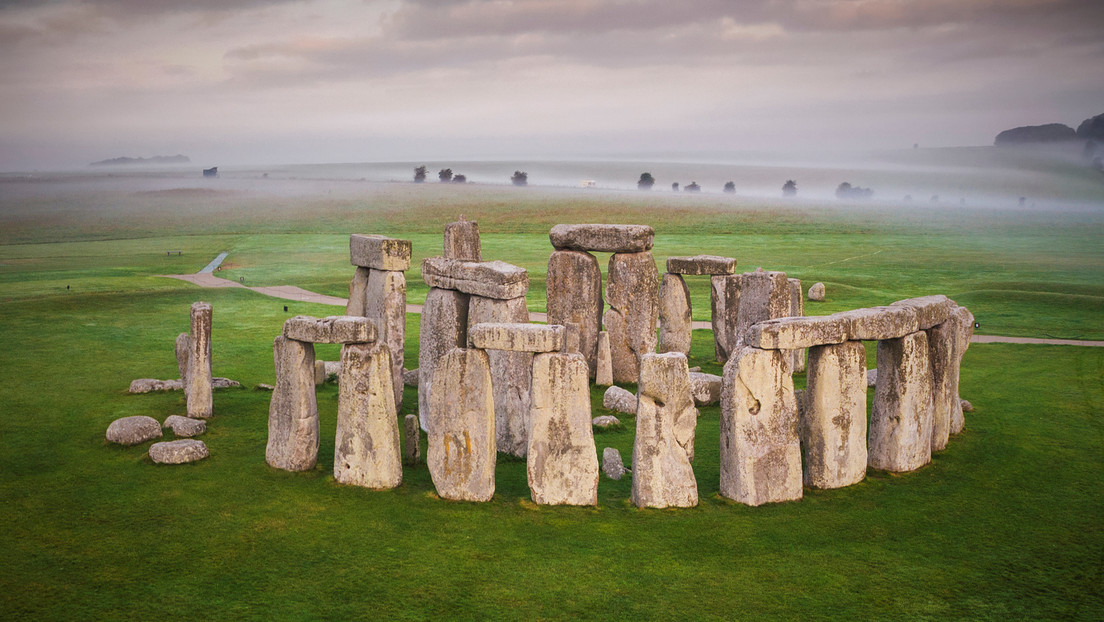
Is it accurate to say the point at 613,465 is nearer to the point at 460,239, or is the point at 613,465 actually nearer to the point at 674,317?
the point at 460,239

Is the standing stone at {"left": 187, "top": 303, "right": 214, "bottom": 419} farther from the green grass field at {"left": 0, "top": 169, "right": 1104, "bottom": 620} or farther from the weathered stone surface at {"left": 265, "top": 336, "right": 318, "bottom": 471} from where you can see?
the weathered stone surface at {"left": 265, "top": 336, "right": 318, "bottom": 471}

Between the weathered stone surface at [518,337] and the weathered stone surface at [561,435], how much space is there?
132mm

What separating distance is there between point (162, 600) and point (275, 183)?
7770cm

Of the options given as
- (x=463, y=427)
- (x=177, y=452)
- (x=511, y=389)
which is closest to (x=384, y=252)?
(x=511, y=389)

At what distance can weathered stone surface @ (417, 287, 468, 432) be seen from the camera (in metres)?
13.8

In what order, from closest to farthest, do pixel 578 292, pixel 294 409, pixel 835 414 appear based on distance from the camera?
pixel 835 414 → pixel 294 409 → pixel 578 292

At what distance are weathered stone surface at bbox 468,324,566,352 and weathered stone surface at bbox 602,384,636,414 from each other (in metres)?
4.87

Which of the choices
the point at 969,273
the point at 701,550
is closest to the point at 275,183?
the point at 969,273

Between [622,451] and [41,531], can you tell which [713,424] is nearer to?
[622,451]

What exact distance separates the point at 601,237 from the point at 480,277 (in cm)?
484

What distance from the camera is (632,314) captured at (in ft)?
58.9

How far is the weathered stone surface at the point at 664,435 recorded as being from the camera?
10.3m

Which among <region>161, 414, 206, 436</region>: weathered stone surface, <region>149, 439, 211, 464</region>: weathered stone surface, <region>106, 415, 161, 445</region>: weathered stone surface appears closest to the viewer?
<region>149, 439, 211, 464</region>: weathered stone surface

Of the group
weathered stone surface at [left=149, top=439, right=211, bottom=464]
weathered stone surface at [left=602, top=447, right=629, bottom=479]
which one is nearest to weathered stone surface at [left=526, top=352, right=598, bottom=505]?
weathered stone surface at [left=602, top=447, right=629, bottom=479]
